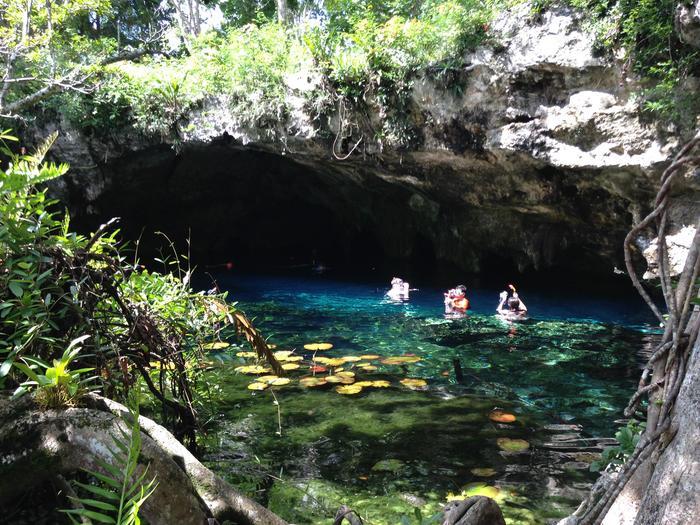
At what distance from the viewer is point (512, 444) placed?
5074mm

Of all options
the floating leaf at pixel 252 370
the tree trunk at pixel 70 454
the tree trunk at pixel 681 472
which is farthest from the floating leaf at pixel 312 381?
the tree trunk at pixel 681 472

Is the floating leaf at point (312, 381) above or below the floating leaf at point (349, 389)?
below

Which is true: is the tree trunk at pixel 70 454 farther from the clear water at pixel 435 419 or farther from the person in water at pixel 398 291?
the person in water at pixel 398 291

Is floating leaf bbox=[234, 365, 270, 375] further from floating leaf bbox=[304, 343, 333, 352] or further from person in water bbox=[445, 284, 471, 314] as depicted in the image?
person in water bbox=[445, 284, 471, 314]

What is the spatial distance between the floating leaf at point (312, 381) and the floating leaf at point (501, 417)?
217 centimetres

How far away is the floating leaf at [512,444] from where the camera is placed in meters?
4.99

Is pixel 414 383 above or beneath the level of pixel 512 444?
beneath

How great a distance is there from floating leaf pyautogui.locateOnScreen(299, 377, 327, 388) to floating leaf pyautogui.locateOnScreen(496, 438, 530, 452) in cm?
247

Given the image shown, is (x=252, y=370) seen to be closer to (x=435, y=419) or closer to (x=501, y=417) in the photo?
(x=435, y=419)

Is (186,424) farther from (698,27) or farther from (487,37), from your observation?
(487,37)

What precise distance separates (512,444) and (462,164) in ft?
24.0

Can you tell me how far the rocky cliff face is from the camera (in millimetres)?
8586

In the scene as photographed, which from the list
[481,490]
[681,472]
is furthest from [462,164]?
[681,472]

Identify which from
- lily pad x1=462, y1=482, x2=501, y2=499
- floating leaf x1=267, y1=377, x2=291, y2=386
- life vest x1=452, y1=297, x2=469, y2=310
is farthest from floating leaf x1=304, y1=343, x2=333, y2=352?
lily pad x1=462, y1=482, x2=501, y2=499
